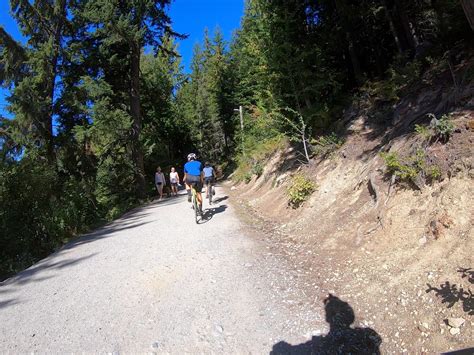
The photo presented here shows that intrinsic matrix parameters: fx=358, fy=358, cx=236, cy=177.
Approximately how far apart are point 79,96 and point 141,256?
14119mm

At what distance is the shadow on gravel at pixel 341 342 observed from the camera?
12.2 feet

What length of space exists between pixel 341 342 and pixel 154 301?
2808 millimetres

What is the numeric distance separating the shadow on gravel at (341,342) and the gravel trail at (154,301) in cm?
15

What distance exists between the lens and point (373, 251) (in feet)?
17.4

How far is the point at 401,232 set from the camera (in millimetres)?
5148

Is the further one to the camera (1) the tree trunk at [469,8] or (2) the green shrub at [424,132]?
(2) the green shrub at [424,132]

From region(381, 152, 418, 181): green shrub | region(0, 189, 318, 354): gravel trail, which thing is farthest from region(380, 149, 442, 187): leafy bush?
region(0, 189, 318, 354): gravel trail

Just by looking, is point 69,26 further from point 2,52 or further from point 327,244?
point 327,244

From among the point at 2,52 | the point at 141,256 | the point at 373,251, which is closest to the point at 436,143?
the point at 373,251

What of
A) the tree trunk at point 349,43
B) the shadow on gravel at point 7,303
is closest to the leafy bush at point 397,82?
the tree trunk at point 349,43

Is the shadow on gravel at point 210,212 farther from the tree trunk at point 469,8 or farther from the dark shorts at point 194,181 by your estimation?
the tree trunk at point 469,8

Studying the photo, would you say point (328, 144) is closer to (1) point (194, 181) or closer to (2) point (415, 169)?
(1) point (194, 181)

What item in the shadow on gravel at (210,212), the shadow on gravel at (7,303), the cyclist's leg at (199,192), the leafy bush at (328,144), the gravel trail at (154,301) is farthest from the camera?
the shadow on gravel at (210,212)

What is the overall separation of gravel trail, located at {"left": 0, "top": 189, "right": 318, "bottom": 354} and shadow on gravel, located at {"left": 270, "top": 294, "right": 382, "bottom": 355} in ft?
0.48
